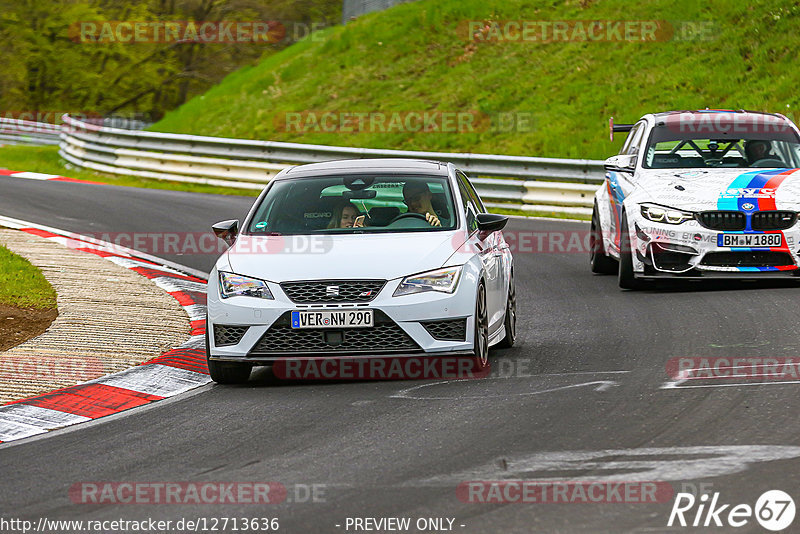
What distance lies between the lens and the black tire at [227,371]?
8781 mm

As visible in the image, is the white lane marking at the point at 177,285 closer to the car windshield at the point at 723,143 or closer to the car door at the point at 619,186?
the car door at the point at 619,186

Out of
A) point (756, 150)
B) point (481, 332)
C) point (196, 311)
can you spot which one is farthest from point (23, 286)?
point (756, 150)

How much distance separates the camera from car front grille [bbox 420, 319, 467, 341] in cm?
849

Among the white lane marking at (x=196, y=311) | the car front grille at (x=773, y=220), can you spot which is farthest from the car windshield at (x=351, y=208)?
the car front grille at (x=773, y=220)

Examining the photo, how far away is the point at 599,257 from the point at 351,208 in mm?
5633

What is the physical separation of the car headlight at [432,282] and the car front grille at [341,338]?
252 millimetres

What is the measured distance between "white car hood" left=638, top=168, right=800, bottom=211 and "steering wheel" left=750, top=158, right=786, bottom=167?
22cm

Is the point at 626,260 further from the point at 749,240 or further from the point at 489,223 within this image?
the point at 489,223

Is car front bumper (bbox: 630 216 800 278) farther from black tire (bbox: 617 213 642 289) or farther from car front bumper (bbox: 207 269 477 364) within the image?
car front bumper (bbox: 207 269 477 364)

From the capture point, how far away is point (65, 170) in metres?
29.7

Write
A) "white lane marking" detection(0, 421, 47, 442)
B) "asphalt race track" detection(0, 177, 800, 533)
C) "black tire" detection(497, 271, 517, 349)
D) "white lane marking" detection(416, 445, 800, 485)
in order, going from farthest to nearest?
1. "black tire" detection(497, 271, 517, 349)
2. "white lane marking" detection(0, 421, 47, 442)
3. "white lane marking" detection(416, 445, 800, 485)
4. "asphalt race track" detection(0, 177, 800, 533)

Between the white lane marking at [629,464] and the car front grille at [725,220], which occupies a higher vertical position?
the car front grille at [725,220]

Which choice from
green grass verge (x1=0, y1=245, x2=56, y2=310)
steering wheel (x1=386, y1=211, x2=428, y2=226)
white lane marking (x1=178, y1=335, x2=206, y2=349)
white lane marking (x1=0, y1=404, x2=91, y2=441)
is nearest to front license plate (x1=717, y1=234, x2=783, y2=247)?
steering wheel (x1=386, y1=211, x2=428, y2=226)

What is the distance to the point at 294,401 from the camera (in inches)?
323
